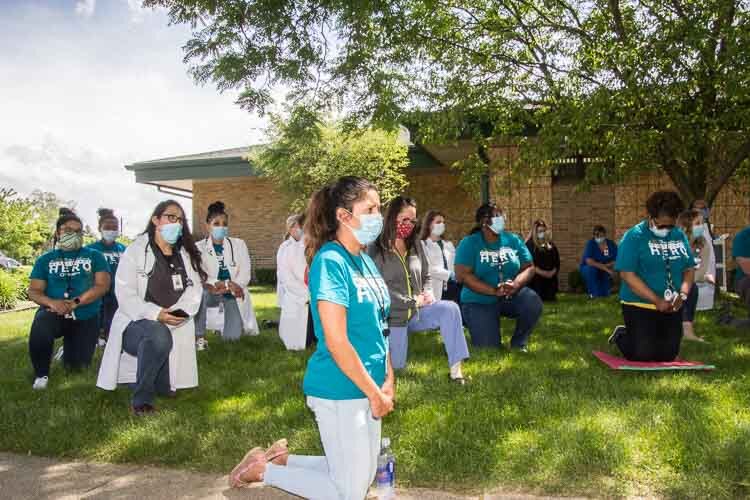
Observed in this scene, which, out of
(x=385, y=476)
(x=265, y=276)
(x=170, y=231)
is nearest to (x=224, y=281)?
(x=170, y=231)

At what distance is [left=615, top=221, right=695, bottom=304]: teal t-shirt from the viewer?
717cm

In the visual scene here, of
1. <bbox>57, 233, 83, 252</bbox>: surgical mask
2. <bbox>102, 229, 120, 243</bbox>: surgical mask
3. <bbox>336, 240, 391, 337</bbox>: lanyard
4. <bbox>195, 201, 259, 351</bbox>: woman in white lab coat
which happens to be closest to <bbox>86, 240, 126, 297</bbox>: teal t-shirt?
<bbox>102, 229, 120, 243</bbox>: surgical mask

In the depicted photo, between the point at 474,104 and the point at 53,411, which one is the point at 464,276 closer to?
the point at 53,411

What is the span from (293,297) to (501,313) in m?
2.87

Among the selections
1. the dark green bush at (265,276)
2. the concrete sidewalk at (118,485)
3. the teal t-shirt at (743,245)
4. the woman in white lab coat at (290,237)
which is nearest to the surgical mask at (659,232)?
the teal t-shirt at (743,245)

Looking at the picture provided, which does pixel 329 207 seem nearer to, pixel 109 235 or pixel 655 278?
pixel 655 278

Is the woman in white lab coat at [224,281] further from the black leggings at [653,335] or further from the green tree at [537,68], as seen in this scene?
the black leggings at [653,335]

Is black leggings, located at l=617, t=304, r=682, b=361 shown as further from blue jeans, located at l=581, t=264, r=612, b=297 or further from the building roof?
the building roof

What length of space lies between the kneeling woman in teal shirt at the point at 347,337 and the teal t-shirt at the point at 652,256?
4615 mm

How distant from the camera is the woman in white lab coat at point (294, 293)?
9141 millimetres

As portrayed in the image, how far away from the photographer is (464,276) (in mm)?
8133

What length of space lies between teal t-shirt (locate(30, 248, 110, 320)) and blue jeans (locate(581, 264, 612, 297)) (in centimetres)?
1106

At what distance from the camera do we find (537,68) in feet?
45.6

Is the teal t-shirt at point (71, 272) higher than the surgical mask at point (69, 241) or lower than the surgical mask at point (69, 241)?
lower
